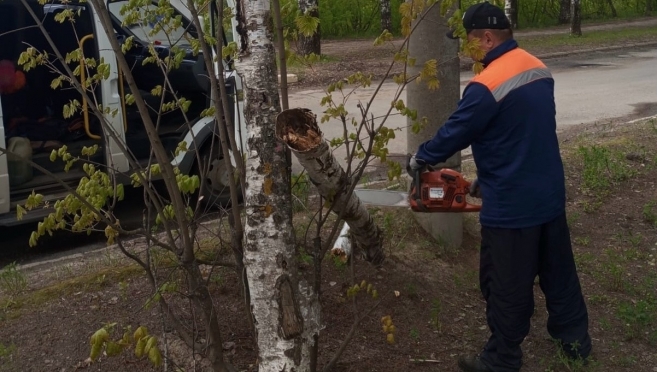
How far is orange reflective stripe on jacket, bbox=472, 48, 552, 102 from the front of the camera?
150 inches

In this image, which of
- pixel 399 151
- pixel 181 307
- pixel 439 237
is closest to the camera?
pixel 181 307

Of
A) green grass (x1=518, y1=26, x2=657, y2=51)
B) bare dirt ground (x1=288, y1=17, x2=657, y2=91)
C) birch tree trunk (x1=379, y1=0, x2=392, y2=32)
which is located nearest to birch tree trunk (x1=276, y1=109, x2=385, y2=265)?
bare dirt ground (x1=288, y1=17, x2=657, y2=91)

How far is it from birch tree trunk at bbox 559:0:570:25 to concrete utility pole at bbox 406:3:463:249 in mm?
25065

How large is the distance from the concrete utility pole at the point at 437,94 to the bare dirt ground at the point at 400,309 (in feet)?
0.39

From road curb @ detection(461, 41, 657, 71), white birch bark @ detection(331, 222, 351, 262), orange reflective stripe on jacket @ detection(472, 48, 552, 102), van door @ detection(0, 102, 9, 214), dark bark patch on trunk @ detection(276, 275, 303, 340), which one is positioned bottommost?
road curb @ detection(461, 41, 657, 71)

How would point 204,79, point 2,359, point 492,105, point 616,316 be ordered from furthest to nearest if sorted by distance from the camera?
point 204,79
point 616,316
point 2,359
point 492,105

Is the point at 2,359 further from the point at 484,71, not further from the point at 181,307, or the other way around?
the point at 484,71

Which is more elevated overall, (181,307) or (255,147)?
(255,147)

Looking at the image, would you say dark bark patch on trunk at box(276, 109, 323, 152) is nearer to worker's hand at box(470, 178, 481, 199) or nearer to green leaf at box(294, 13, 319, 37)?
green leaf at box(294, 13, 319, 37)

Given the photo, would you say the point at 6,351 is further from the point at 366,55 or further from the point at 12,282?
the point at 366,55

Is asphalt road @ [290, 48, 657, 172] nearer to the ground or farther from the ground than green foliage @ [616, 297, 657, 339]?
nearer to the ground

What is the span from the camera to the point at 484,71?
3904 mm

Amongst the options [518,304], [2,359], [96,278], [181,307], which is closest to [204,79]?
[96,278]

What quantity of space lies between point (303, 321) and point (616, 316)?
2542 mm
